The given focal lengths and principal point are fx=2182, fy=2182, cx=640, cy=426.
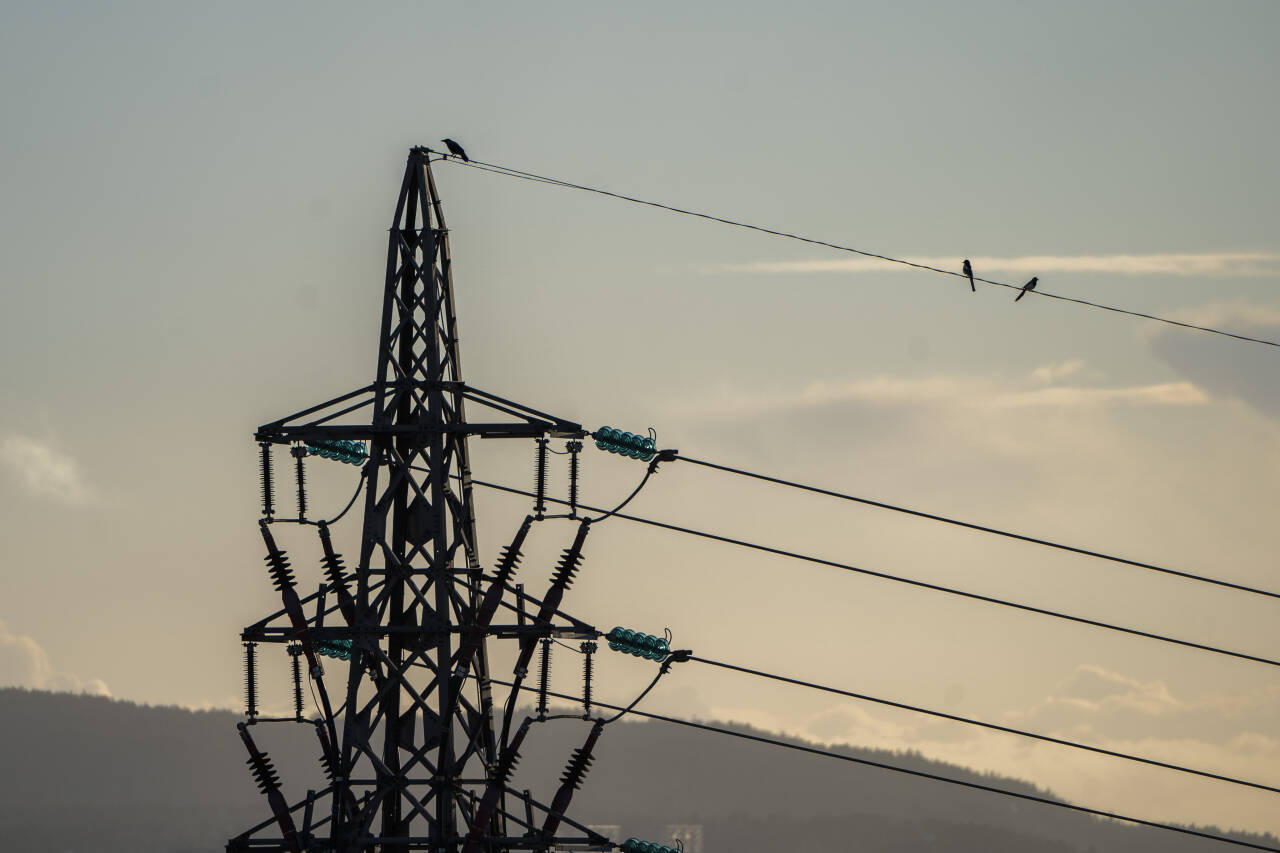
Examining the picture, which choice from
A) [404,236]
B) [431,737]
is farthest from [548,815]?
[404,236]

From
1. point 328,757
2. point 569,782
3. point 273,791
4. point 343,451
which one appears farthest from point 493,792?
point 343,451

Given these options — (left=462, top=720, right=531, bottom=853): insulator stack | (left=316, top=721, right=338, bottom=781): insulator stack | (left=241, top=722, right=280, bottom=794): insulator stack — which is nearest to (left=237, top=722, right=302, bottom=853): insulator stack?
(left=241, top=722, right=280, bottom=794): insulator stack

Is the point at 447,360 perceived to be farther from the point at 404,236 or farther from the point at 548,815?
the point at 548,815

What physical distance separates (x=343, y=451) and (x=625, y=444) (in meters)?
10.5

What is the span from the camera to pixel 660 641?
63.8 metres

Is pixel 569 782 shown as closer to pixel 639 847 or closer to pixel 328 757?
pixel 639 847

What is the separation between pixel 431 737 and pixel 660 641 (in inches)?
291

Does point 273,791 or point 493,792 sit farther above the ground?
point 273,791

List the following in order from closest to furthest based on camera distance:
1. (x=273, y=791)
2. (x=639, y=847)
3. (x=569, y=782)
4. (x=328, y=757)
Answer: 1. (x=569, y=782)
2. (x=328, y=757)
3. (x=273, y=791)
4. (x=639, y=847)

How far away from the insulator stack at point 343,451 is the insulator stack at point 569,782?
40.4 feet

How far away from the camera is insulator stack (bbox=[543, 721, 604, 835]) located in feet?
196

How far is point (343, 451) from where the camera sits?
6856 cm

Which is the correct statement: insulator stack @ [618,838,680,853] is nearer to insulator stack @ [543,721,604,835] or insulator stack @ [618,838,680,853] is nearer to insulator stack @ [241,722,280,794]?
insulator stack @ [543,721,604,835]

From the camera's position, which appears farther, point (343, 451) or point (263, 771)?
point (343, 451)
